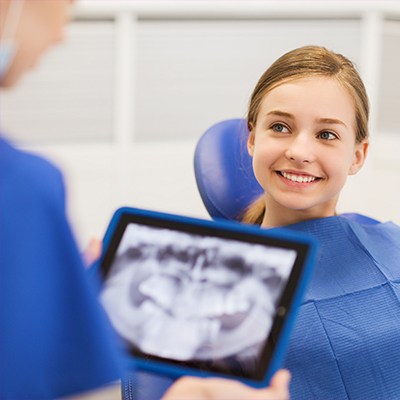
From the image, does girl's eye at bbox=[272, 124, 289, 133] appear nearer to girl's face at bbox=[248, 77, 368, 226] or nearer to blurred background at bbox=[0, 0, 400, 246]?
girl's face at bbox=[248, 77, 368, 226]

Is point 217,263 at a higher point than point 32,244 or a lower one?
lower

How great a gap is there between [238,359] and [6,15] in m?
0.39

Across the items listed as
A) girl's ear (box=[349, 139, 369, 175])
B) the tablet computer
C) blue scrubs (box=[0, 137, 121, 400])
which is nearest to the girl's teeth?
girl's ear (box=[349, 139, 369, 175])

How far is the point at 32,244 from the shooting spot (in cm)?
67

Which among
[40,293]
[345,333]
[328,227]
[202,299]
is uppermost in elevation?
[40,293]

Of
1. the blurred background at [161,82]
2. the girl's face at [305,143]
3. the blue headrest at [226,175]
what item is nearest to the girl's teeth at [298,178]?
the girl's face at [305,143]

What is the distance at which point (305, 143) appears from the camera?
136 centimetres

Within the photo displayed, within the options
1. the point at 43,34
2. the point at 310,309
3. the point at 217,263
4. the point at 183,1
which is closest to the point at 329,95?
the point at 310,309

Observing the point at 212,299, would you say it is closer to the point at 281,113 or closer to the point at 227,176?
the point at 281,113

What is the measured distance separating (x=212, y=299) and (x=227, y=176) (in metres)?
0.77

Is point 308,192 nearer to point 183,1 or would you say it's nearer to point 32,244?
point 32,244

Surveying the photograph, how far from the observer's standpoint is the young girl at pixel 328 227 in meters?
1.31

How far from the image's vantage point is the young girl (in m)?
1.31

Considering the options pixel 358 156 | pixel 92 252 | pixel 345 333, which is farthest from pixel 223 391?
pixel 358 156
